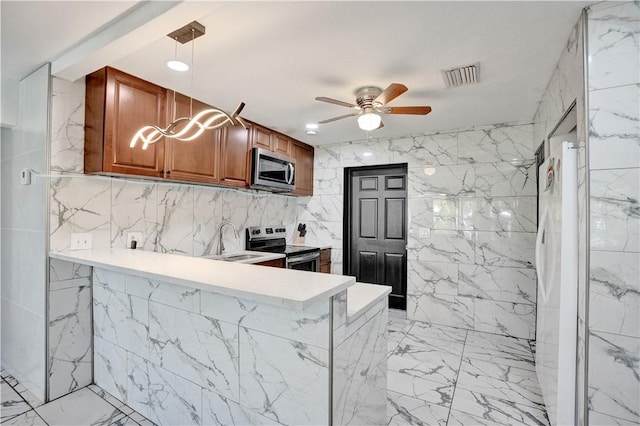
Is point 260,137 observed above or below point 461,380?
above

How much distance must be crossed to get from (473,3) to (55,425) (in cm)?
326

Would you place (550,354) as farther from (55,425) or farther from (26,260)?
(26,260)

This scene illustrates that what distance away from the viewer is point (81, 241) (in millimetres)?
2221

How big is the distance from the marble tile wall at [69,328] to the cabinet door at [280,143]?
226 cm

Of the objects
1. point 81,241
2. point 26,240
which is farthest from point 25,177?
point 81,241

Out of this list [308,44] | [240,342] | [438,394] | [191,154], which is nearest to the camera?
[240,342]

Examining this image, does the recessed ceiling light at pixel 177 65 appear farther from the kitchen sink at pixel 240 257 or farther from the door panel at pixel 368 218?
the door panel at pixel 368 218

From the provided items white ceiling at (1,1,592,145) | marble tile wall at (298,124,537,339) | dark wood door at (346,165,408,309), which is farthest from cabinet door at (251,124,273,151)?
marble tile wall at (298,124,537,339)

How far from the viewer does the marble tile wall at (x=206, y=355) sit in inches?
51.8

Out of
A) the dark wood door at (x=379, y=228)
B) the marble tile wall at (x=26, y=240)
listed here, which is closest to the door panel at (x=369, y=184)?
the dark wood door at (x=379, y=228)

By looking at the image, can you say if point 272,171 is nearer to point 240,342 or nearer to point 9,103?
point 9,103

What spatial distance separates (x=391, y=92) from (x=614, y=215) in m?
1.40

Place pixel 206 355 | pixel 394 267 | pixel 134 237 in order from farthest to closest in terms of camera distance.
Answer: pixel 394 267, pixel 134 237, pixel 206 355

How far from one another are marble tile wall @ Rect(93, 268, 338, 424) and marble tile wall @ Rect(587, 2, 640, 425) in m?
1.26
